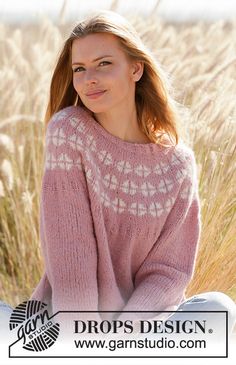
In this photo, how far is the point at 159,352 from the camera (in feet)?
8.12

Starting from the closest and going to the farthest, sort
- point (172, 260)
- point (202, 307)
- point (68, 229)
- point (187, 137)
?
1. point (68, 229)
2. point (202, 307)
3. point (172, 260)
4. point (187, 137)

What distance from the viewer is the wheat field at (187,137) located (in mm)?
3053

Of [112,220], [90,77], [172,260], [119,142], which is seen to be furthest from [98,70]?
[172,260]

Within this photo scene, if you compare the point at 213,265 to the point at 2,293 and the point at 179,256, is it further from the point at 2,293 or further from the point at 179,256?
the point at 2,293

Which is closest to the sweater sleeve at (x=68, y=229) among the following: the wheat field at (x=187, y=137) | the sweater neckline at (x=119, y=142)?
the sweater neckline at (x=119, y=142)

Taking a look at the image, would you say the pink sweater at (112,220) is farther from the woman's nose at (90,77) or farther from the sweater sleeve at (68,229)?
the woman's nose at (90,77)

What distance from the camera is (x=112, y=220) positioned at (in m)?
2.44

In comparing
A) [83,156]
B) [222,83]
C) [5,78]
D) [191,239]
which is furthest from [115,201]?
[5,78]

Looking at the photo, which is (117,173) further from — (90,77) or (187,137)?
(187,137)
